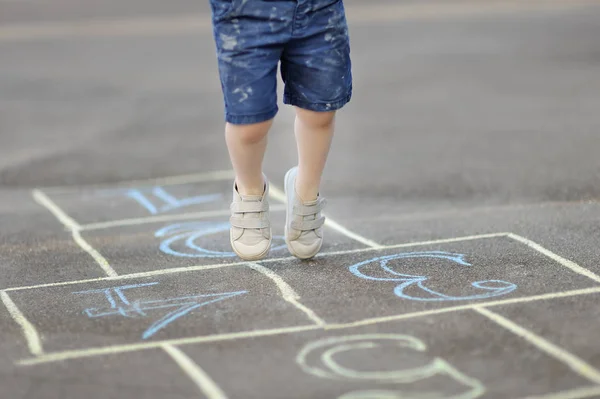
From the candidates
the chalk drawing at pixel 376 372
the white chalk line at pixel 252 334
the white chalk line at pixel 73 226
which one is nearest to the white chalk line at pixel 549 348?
the white chalk line at pixel 252 334

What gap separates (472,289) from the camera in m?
2.97

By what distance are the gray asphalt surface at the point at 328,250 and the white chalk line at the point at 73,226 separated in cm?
2

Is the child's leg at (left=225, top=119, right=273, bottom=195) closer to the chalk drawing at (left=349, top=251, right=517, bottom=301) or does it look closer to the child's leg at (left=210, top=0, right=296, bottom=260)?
the child's leg at (left=210, top=0, right=296, bottom=260)

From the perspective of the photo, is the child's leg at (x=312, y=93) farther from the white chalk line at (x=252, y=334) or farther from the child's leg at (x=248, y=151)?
the white chalk line at (x=252, y=334)

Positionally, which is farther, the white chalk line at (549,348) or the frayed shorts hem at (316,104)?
the frayed shorts hem at (316,104)

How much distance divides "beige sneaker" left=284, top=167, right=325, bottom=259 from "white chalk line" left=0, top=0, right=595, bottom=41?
871 centimetres

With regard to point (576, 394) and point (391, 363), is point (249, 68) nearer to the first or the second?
point (391, 363)

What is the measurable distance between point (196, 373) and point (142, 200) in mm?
2102

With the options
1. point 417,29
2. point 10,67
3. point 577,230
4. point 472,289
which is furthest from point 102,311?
point 417,29

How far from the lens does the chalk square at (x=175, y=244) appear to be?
3.39 meters

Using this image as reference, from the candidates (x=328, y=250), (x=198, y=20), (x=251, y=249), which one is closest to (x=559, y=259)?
(x=328, y=250)

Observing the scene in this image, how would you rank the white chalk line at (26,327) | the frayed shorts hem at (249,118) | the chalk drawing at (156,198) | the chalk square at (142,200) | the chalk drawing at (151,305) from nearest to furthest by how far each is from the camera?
the white chalk line at (26,327), the chalk drawing at (151,305), the frayed shorts hem at (249,118), the chalk square at (142,200), the chalk drawing at (156,198)

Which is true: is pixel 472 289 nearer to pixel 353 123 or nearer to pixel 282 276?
pixel 282 276

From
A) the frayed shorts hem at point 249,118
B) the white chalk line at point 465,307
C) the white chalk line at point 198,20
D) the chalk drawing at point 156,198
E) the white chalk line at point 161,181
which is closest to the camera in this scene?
the white chalk line at point 465,307
